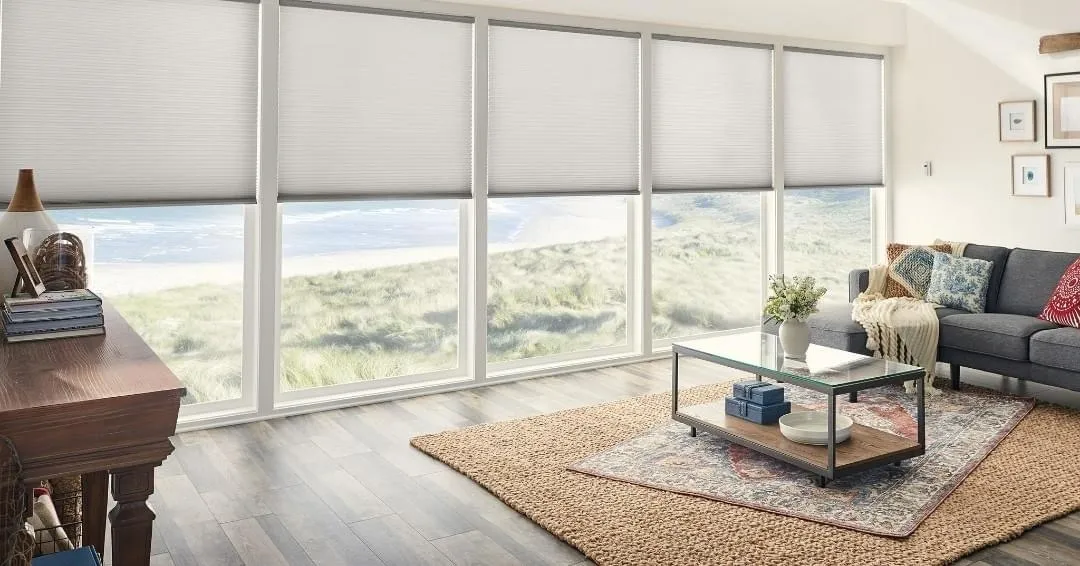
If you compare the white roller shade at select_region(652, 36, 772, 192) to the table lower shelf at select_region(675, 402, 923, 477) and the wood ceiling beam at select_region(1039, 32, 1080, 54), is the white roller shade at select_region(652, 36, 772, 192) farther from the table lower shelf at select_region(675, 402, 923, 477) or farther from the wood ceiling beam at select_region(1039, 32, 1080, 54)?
the table lower shelf at select_region(675, 402, 923, 477)

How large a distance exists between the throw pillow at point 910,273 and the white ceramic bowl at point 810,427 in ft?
7.18

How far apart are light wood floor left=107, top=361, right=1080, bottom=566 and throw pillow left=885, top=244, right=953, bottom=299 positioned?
120cm

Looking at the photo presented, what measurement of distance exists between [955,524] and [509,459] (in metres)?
1.91

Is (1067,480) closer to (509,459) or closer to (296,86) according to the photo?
(509,459)

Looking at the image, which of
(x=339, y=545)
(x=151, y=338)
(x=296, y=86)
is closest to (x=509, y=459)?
(x=339, y=545)

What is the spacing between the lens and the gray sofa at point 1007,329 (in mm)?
4902

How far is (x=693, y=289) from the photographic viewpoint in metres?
6.71

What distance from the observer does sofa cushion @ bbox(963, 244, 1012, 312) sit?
5.88m

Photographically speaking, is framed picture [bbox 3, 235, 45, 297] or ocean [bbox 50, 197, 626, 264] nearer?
framed picture [bbox 3, 235, 45, 297]

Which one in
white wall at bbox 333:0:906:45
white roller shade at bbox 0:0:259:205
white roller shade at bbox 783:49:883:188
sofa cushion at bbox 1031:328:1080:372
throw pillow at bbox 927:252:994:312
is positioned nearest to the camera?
white roller shade at bbox 0:0:259:205

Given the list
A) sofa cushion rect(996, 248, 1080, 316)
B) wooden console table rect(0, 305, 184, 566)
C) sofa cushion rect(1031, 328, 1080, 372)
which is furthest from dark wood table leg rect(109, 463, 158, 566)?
sofa cushion rect(996, 248, 1080, 316)

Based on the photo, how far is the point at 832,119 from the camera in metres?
7.18

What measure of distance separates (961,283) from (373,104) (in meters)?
3.95

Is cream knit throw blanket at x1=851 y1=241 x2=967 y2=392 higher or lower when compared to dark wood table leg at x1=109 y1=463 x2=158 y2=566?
higher
